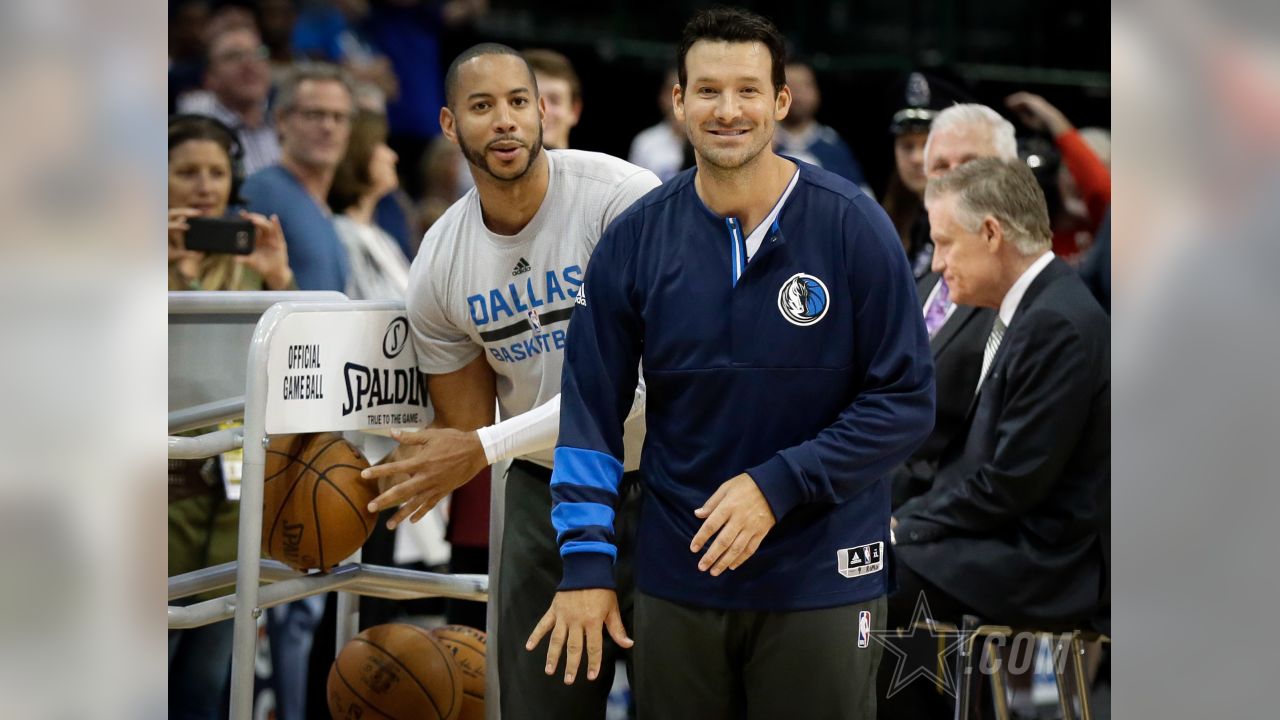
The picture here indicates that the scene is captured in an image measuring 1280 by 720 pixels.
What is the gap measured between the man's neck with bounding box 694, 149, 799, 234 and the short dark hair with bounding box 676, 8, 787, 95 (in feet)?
0.52

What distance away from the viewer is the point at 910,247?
16.3ft

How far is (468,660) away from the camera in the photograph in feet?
13.1

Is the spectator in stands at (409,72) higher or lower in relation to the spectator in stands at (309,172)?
higher

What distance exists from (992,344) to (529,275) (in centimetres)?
135

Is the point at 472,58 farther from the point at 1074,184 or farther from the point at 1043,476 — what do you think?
the point at 1074,184

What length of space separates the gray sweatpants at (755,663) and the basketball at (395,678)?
105cm

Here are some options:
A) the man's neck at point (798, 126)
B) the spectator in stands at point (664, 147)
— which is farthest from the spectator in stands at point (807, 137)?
the spectator in stands at point (664, 147)

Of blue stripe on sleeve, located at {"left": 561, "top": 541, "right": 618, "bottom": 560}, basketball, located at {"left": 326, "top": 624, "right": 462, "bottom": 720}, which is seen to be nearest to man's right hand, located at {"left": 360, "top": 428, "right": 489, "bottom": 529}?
basketball, located at {"left": 326, "top": 624, "right": 462, "bottom": 720}

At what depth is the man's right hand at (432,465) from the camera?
11.1 feet

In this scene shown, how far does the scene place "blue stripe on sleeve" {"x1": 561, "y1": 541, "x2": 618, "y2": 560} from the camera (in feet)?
8.79
